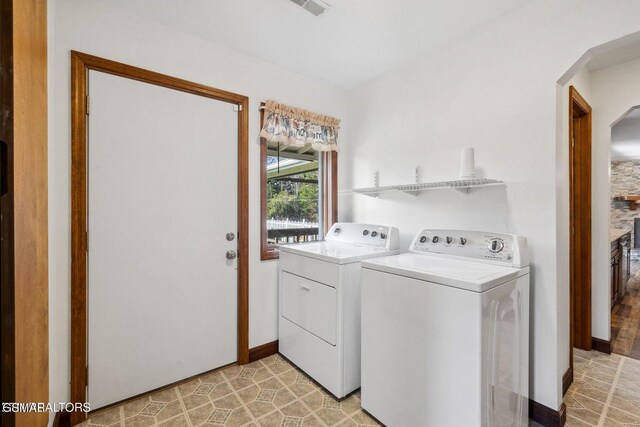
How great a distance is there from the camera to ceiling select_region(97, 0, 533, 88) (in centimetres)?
177

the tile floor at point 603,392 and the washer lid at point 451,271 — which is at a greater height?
the washer lid at point 451,271

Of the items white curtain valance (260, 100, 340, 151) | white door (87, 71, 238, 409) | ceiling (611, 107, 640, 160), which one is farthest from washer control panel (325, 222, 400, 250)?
ceiling (611, 107, 640, 160)

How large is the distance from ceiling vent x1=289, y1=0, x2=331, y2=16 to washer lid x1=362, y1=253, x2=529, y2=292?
1556mm

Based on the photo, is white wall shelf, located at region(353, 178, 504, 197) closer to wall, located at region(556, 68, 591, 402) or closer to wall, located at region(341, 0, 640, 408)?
wall, located at region(341, 0, 640, 408)

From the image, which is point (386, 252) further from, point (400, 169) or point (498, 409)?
point (498, 409)

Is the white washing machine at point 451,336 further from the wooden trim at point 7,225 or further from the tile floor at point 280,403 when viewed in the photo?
the wooden trim at point 7,225

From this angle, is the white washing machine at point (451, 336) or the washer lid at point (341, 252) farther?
the washer lid at point (341, 252)

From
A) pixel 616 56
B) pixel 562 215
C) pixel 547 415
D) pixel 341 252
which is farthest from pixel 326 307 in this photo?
pixel 616 56

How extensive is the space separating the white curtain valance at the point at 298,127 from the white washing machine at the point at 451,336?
1.34 meters

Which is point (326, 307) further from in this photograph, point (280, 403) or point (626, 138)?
point (626, 138)

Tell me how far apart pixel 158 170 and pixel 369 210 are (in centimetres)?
177

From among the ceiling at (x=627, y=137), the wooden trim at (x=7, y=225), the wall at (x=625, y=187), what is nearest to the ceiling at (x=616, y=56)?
the ceiling at (x=627, y=137)

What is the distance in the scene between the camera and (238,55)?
7.54ft

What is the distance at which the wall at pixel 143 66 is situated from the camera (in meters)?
1.60
